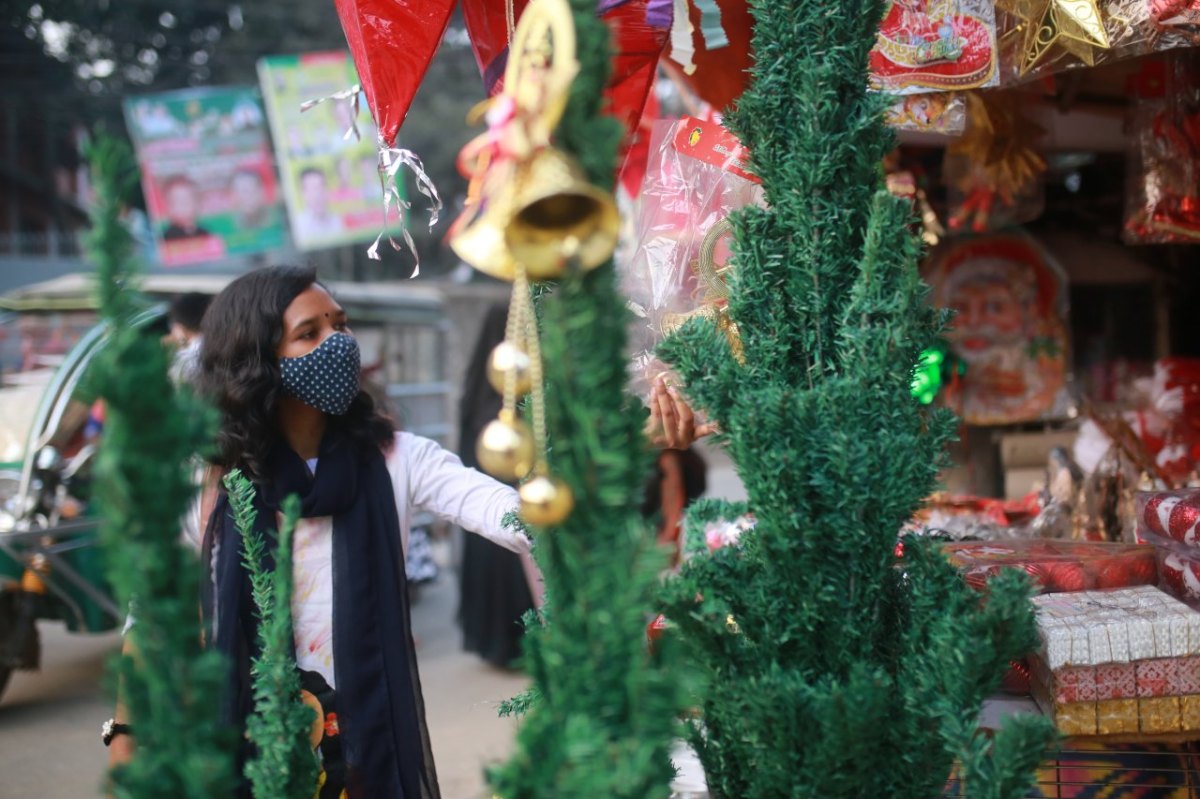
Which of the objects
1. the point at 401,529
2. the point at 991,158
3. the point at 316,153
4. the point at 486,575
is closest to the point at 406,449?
the point at 401,529

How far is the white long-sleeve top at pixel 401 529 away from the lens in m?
1.99

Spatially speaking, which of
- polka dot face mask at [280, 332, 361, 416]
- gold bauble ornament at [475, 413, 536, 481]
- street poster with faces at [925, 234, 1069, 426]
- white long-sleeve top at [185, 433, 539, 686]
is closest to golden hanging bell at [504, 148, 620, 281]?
gold bauble ornament at [475, 413, 536, 481]

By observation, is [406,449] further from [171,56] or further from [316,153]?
[171,56]

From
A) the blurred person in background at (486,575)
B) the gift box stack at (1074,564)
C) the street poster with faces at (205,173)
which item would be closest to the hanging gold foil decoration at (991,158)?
the gift box stack at (1074,564)

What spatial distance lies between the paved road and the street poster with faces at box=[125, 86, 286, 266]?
3.97 m

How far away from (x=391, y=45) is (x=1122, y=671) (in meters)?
1.81

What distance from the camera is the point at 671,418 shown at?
1787mm

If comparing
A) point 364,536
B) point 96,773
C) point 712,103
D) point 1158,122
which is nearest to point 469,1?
point 712,103

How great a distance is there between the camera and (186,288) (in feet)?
21.2

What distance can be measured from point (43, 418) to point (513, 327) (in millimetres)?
4549

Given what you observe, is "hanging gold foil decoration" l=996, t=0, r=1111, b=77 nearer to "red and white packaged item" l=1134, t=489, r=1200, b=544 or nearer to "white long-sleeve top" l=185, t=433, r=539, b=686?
"red and white packaged item" l=1134, t=489, r=1200, b=544

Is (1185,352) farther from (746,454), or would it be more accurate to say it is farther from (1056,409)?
(746,454)

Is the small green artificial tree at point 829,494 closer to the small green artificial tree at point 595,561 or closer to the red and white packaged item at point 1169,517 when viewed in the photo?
the small green artificial tree at point 595,561

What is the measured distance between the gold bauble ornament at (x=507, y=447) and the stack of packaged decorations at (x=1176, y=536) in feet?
5.00
